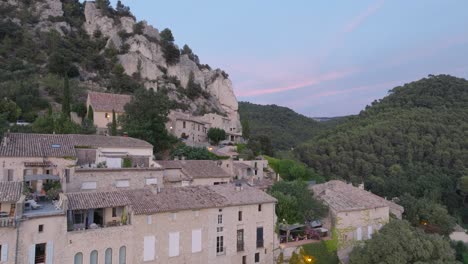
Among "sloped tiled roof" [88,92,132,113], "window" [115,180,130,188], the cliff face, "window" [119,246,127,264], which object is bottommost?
"window" [119,246,127,264]

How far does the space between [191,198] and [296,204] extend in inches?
388

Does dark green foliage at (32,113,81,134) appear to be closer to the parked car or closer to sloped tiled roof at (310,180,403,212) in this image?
the parked car

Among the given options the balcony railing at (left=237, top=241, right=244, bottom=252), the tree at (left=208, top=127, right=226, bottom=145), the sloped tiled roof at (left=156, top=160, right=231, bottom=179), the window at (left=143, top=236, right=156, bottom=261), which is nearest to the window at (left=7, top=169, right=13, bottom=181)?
the window at (left=143, top=236, right=156, bottom=261)

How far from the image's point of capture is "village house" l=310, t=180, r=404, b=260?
2998 centimetres

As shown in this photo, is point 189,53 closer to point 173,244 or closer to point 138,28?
point 138,28

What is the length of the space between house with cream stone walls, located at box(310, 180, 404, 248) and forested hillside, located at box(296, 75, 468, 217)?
24.4m

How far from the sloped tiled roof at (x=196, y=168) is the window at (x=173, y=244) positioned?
8186mm

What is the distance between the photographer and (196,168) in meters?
32.2

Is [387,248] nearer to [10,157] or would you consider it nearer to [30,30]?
[10,157]

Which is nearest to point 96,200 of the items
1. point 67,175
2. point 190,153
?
point 67,175

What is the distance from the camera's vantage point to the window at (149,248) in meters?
20.9

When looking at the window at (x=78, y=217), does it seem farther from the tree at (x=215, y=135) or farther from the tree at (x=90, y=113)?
the tree at (x=215, y=135)

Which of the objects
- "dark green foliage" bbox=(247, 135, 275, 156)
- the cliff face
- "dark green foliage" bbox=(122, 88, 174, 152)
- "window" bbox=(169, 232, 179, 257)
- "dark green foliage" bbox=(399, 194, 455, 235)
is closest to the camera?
"window" bbox=(169, 232, 179, 257)

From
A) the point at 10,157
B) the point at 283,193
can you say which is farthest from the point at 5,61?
the point at 283,193
